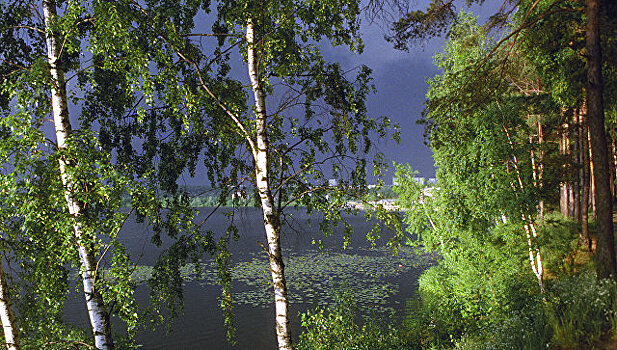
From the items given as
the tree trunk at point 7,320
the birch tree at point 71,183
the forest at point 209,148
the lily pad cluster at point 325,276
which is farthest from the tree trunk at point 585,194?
the tree trunk at point 7,320

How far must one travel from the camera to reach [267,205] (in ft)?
22.9

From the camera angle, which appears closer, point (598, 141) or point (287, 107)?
point (287, 107)

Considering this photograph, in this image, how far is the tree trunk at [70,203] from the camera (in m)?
6.20

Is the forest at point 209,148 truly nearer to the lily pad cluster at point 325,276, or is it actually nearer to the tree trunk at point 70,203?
the tree trunk at point 70,203

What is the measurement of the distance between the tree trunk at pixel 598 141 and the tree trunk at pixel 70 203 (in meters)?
9.99

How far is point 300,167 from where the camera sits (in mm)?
7621

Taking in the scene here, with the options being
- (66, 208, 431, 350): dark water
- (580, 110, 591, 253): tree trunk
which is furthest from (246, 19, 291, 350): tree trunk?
(580, 110, 591, 253): tree trunk

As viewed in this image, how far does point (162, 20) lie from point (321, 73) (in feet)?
9.80

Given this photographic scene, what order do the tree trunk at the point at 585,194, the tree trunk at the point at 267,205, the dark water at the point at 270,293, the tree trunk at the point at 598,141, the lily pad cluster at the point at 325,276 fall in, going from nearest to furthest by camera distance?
→ the tree trunk at the point at 267,205 < the tree trunk at the point at 598,141 < the tree trunk at the point at 585,194 < the dark water at the point at 270,293 < the lily pad cluster at the point at 325,276

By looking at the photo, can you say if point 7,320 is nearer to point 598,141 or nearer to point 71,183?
point 71,183

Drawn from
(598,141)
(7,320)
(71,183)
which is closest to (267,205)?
(71,183)

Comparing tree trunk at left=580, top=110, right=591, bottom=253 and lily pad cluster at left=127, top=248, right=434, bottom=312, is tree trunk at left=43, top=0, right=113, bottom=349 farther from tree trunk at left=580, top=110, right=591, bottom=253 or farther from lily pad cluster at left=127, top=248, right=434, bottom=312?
tree trunk at left=580, top=110, right=591, bottom=253

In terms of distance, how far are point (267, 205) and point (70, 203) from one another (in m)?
3.22

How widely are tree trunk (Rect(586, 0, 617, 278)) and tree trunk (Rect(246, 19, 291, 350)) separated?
697 centimetres
